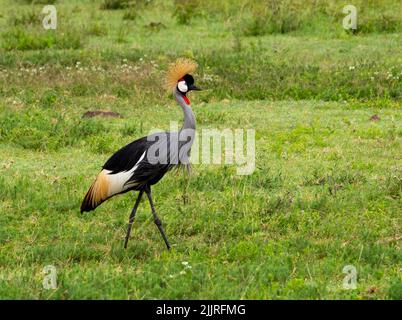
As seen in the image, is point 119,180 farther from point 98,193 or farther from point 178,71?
point 178,71

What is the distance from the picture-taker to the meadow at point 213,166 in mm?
6605

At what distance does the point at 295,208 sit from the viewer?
796 cm

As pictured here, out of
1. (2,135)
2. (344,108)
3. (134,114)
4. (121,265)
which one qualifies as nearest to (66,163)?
(2,135)

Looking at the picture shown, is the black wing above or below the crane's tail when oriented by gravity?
above

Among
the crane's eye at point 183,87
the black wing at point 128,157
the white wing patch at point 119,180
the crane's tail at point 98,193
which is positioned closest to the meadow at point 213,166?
the crane's tail at point 98,193

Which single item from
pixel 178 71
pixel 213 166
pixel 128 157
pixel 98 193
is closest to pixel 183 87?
pixel 178 71

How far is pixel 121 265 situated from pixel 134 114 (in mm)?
4652

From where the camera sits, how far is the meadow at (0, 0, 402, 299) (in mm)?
6605

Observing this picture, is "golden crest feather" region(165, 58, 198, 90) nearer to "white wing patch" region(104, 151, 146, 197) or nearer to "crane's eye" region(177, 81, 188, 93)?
"crane's eye" region(177, 81, 188, 93)

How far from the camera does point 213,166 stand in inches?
364

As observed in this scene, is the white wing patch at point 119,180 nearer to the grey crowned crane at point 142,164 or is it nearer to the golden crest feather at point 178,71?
the grey crowned crane at point 142,164

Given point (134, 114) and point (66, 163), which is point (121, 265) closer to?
point (66, 163)

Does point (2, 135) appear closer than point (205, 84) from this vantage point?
Yes

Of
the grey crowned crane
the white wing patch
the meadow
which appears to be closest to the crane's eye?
the grey crowned crane
